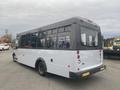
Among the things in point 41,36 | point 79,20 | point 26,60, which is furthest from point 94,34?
point 26,60

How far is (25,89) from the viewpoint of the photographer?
212 inches

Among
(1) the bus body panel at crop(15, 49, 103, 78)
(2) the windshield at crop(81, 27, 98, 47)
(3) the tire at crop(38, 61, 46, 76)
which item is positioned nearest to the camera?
(1) the bus body panel at crop(15, 49, 103, 78)

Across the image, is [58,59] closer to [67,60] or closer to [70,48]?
[67,60]

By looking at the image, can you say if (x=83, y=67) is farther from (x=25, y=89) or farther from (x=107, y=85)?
(x=25, y=89)

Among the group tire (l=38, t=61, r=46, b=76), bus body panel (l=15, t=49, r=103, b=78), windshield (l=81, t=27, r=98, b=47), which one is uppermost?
windshield (l=81, t=27, r=98, b=47)

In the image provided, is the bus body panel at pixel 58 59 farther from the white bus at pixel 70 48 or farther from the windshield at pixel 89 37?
the windshield at pixel 89 37

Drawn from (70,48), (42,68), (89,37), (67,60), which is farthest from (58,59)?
(42,68)

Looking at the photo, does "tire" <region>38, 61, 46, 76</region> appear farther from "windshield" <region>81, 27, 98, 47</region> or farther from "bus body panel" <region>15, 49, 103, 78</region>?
"windshield" <region>81, 27, 98, 47</region>

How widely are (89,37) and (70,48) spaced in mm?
1218

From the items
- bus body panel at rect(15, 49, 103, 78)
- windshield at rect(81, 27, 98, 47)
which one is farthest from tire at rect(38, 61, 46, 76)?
windshield at rect(81, 27, 98, 47)

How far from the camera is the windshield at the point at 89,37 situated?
551 cm

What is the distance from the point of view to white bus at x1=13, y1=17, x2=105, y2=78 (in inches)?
204

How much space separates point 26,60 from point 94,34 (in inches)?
203

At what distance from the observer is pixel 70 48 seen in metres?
5.24
